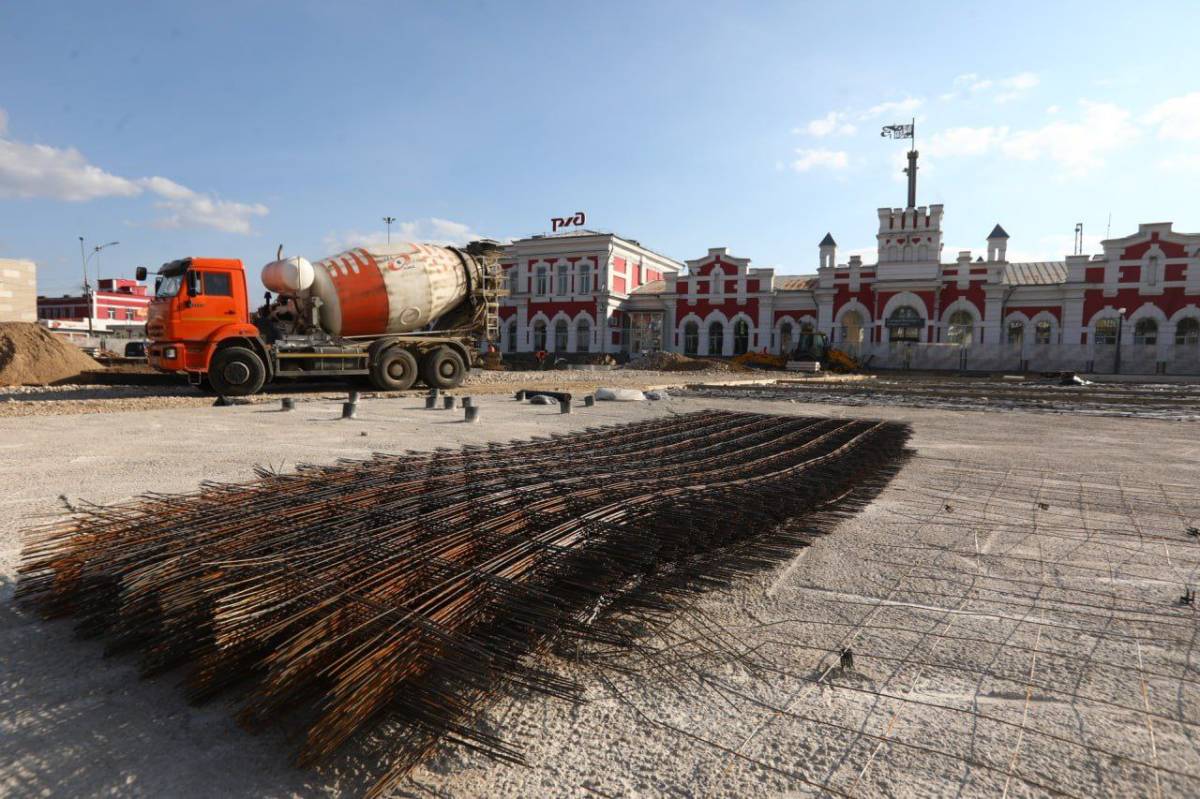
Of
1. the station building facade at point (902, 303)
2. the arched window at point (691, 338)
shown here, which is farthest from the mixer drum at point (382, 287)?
the arched window at point (691, 338)

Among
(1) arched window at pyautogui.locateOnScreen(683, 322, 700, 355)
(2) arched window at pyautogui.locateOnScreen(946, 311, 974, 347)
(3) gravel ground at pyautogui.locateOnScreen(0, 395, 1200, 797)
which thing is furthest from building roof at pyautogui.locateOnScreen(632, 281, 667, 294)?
(3) gravel ground at pyautogui.locateOnScreen(0, 395, 1200, 797)

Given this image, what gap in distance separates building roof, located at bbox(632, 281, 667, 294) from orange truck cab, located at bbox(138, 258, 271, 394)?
3178 centimetres

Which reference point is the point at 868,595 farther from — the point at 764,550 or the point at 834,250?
the point at 834,250

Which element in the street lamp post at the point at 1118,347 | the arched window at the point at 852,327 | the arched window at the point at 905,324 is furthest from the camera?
the arched window at the point at 852,327

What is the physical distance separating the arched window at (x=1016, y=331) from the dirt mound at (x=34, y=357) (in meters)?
39.5

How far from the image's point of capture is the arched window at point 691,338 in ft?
131

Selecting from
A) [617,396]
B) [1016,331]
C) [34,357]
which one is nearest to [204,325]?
[34,357]

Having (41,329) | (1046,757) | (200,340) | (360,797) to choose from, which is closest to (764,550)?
(1046,757)

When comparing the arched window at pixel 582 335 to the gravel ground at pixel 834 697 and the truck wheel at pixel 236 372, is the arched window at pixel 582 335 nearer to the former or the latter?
the truck wheel at pixel 236 372

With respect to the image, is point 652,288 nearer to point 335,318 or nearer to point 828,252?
point 828,252

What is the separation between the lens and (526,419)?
28.4ft

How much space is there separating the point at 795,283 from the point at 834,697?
131 ft

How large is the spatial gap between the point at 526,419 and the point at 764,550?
592cm

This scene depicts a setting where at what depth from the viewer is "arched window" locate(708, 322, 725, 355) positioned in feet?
129
